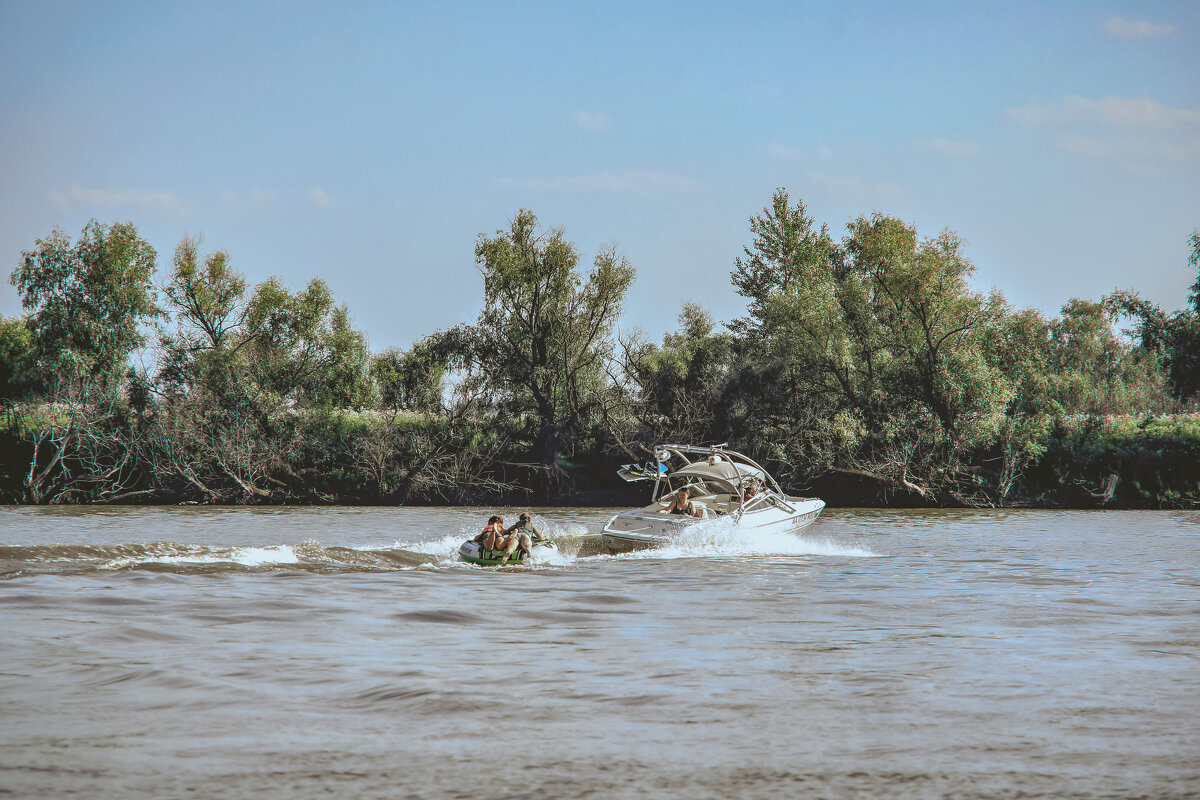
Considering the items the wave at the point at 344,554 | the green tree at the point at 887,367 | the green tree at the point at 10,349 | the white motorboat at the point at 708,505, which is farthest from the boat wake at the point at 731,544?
the green tree at the point at 10,349

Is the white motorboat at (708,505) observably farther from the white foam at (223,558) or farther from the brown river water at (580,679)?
the white foam at (223,558)

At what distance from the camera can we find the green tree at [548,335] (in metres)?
48.7

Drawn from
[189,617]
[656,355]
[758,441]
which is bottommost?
[189,617]

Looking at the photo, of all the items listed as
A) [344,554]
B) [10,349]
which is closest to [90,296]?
[10,349]

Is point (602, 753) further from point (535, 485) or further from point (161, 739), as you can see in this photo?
point (535, 485)

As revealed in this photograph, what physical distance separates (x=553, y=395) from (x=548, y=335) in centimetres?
293

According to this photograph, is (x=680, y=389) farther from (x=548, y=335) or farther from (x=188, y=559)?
(x=188, y=559)

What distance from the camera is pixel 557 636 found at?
12.1 m

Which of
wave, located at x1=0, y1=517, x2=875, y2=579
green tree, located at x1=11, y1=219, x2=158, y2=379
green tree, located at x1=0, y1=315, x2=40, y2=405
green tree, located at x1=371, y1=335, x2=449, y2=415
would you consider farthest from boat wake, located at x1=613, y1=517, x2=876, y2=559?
green tree, located at x1=0, y1=315, x2=40, y2=405

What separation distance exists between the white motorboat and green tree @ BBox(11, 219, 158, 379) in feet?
111

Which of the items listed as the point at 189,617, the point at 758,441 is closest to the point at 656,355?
the point at 758,441

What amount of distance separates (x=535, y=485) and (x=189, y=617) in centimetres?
3693

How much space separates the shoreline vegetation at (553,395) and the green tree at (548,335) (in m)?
0.11

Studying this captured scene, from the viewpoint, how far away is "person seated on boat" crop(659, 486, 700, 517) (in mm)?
24359
